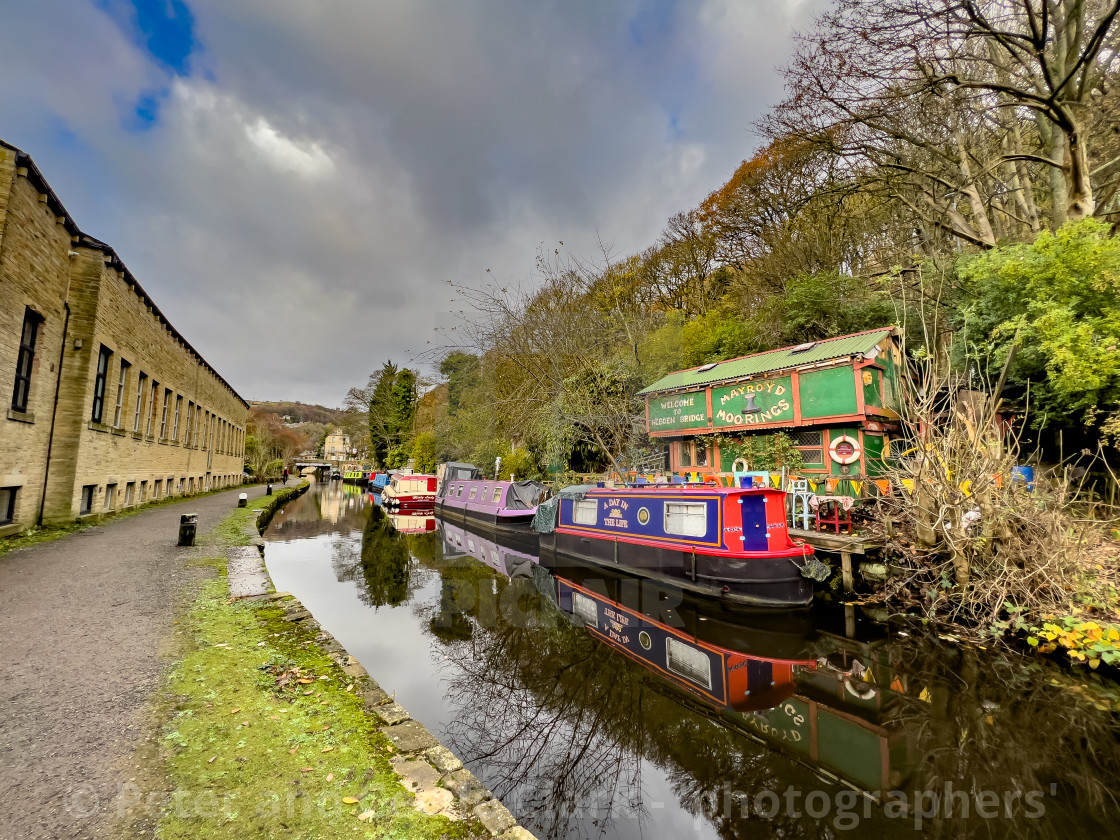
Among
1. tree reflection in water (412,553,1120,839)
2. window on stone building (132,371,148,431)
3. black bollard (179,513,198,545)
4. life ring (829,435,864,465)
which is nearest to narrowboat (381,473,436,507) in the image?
window on stone building (132,371,148,431)

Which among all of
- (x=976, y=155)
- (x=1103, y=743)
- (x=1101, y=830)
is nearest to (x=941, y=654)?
(x=1103, y=743)

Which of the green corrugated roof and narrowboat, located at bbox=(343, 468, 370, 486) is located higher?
the green corrugated roof

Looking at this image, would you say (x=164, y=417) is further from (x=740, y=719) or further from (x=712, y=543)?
(x=740, y=719)

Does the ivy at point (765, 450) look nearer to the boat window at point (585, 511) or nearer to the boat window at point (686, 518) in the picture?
the boat window at point (686, 518)

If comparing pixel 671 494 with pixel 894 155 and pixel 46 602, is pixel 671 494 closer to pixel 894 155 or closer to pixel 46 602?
pixel 46 602

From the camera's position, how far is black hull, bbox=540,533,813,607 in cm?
786

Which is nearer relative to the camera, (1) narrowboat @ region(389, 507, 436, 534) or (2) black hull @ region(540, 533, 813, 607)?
(2) black hull @ region(540, 533, 813, 607)

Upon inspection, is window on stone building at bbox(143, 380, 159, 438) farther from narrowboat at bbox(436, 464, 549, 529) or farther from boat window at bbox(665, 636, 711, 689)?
boat window at bbox(665, 636, 711, 689)

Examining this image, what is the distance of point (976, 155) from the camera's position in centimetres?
1359

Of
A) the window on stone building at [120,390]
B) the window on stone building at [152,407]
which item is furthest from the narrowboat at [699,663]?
the window on stone building at [152,407]

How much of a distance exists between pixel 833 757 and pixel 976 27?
1413cm

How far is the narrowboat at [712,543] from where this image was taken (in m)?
7.90

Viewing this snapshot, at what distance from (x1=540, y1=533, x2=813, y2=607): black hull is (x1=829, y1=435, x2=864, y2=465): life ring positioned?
17.3 feet

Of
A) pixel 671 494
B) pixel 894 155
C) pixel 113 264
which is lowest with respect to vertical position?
pixel 671 494
